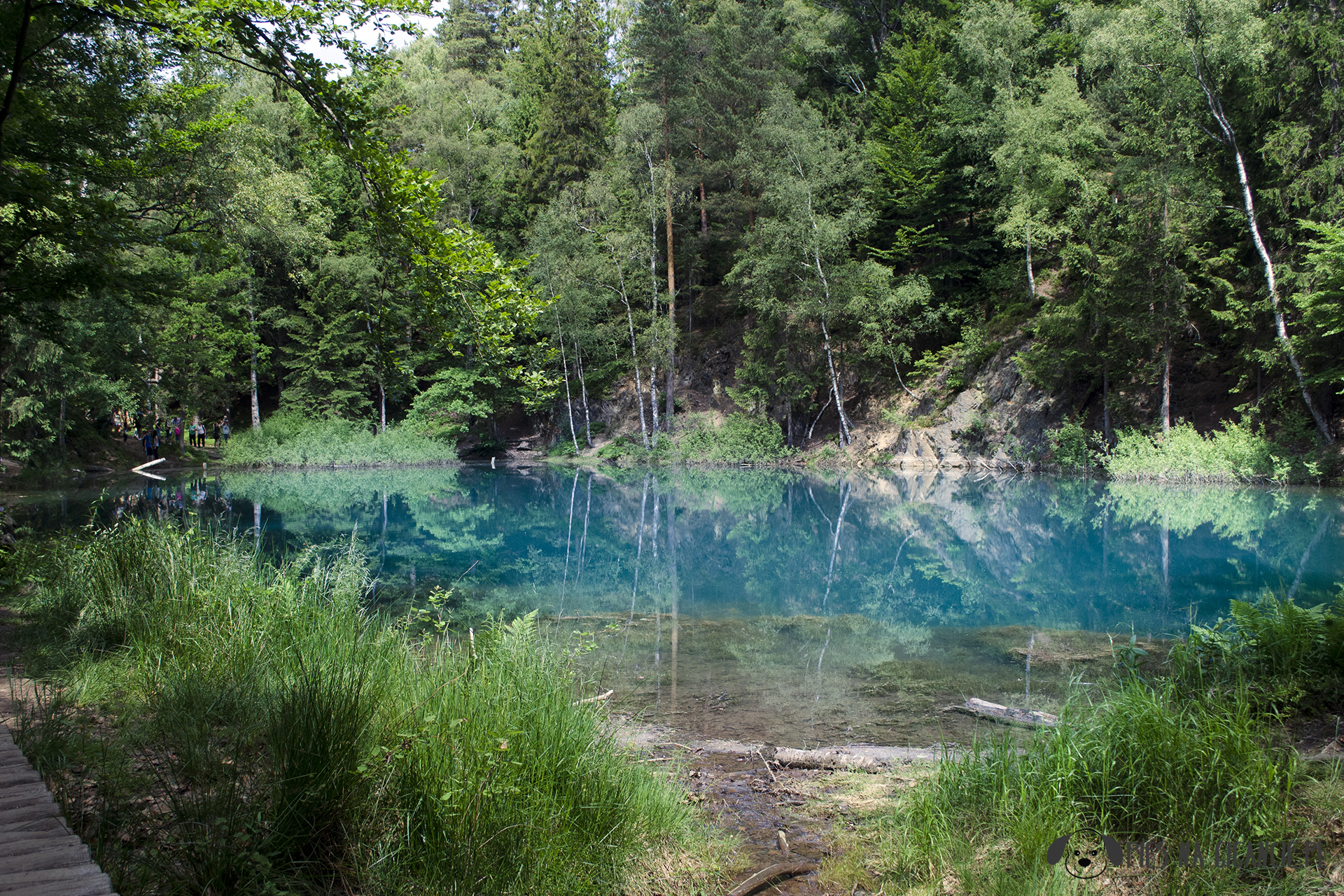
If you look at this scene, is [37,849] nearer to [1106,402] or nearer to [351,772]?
[351,772]

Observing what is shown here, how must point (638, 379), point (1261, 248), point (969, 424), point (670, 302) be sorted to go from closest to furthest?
point (1261, 248) → point (969, 424) → point (670, 302) → point (638, 379)

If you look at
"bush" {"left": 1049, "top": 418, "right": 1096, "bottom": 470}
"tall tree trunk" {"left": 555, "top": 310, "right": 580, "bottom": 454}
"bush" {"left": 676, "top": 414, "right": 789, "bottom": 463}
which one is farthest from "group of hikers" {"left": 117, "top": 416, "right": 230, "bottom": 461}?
"bush" {"left": 1049, "top": 418, "right": 1096, "bottom": 470}

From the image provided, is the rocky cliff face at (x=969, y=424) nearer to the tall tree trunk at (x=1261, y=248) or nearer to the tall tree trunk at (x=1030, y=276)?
the tall tree trunk at (x=1030, y=276)

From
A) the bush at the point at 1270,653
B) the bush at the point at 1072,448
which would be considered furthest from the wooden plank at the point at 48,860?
the bush at the point at 1072,448

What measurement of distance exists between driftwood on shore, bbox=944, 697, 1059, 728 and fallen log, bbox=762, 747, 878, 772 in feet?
4.05

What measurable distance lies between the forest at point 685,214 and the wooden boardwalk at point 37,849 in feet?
10.2

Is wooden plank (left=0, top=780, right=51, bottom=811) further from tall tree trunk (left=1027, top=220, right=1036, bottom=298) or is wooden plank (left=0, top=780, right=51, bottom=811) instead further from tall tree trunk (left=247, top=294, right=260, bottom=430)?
tall tree trunk (left=247, top=294, right=260, bottom=430)

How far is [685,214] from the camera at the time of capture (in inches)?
1395

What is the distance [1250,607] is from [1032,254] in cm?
2763

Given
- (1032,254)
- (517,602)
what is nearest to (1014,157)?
(1032,254)

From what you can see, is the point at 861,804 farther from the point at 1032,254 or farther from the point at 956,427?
the point at 1032,254

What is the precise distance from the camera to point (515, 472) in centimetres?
3139

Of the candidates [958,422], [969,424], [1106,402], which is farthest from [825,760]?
[958,422]

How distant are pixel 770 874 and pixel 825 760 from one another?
149 cm
